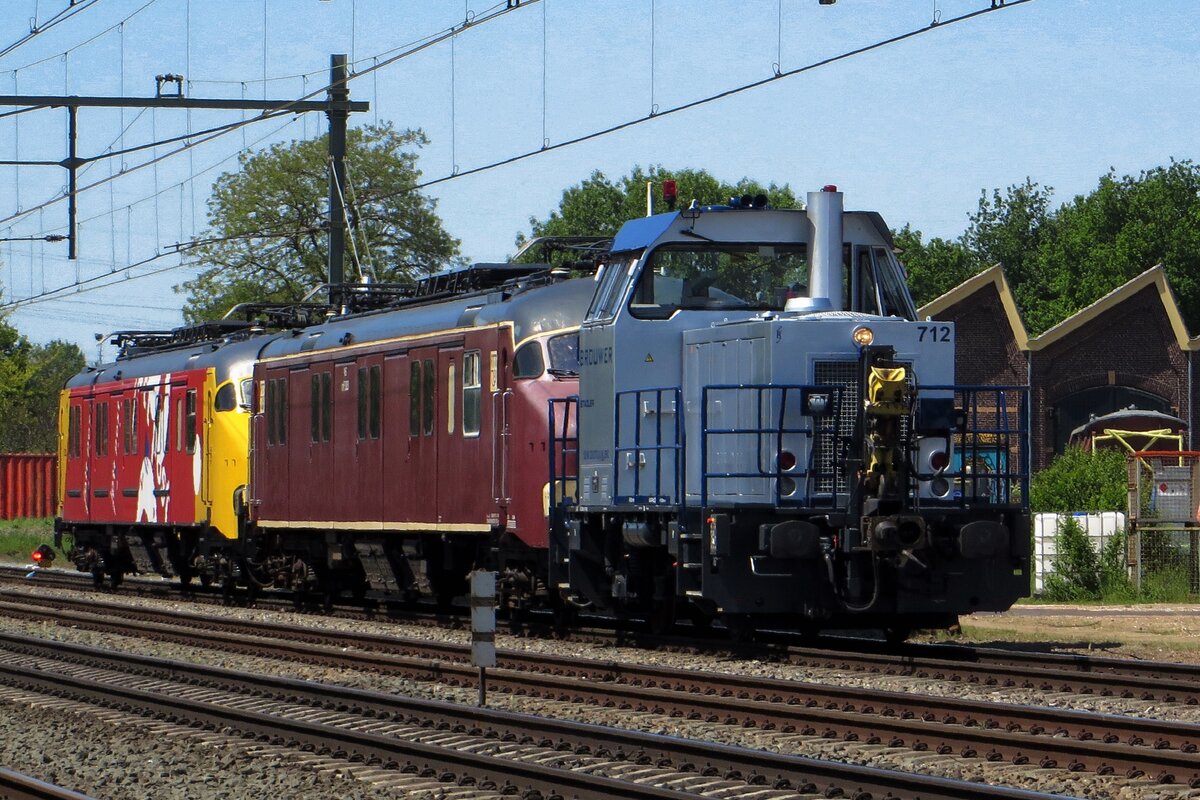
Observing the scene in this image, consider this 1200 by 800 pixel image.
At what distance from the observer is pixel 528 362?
58.3 ft

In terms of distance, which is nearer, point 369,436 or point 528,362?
point 528,362

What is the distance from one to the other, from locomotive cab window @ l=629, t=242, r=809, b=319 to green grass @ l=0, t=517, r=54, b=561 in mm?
32139

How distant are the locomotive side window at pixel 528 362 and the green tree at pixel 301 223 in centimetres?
4331

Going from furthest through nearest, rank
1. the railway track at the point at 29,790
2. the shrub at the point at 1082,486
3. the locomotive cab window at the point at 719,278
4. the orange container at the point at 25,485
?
the orange container at the point at 25,485, the shrub at the point at 1082,486, the locomotive cab window at the point at 719,278, the railway track at the point at 29,790

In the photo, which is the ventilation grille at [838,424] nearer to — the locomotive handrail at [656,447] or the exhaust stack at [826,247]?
the exhaust stack at [826,247]

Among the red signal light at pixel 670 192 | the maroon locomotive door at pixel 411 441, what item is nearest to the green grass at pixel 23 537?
the maroon locomotive door at pixel 411 441

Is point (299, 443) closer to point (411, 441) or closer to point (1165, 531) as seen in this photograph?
point (411, 441)

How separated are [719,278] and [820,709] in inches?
203

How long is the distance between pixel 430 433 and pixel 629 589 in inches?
176

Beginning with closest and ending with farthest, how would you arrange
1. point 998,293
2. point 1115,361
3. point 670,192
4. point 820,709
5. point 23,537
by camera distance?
point 820,709 → point 670,192 → point 23,537 → point 998,293 → point 1115,361

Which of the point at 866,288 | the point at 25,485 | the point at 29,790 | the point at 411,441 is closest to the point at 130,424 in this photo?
the point at 411,441

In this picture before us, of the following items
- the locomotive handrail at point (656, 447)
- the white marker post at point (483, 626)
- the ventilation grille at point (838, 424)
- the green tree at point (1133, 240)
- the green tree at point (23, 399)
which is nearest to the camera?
the white marker post at point (483, 626)

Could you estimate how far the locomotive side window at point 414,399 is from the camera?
792 inches

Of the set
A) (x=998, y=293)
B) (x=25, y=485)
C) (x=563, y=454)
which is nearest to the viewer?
(x=563, y=454)
